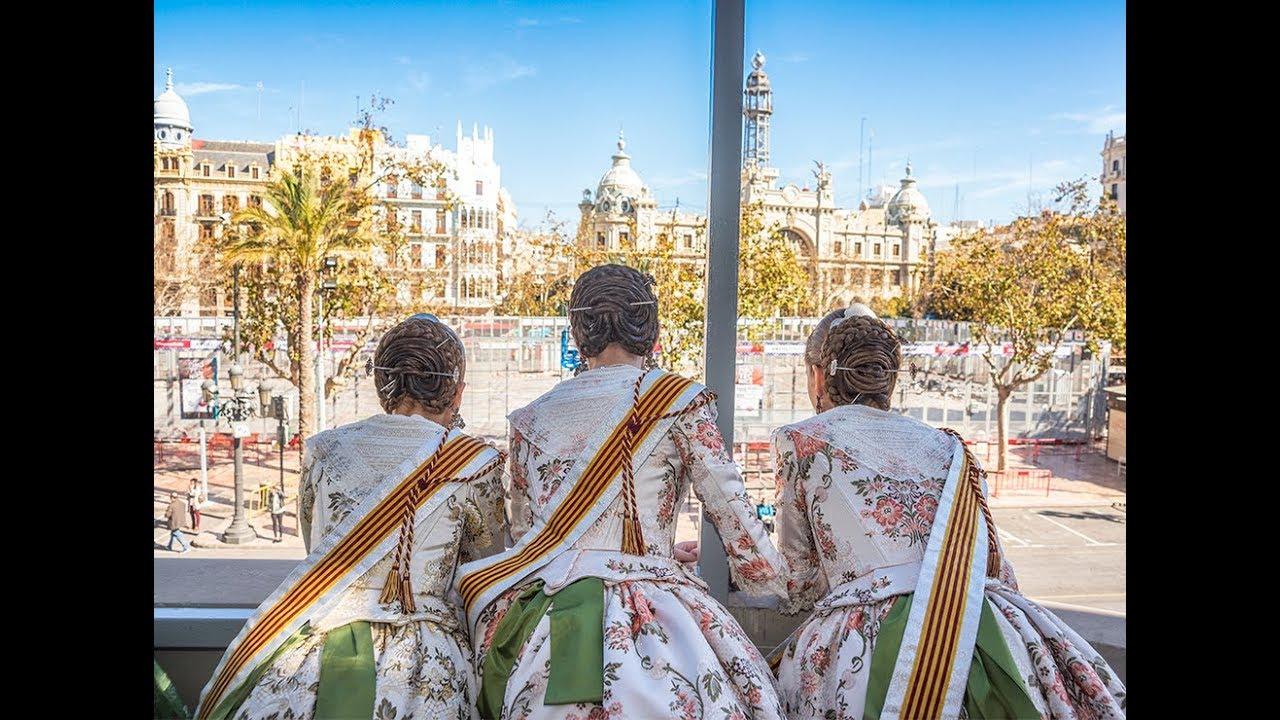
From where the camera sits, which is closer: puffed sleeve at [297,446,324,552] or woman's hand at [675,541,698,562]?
puffed sleeve at [297,446,324,552]

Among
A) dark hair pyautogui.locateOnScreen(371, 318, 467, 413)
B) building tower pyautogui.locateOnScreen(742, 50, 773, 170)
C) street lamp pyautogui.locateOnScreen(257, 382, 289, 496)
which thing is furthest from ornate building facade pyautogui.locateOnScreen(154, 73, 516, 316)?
street lamp pyautogui.locateOnScreen(257, 382, 289, 496)

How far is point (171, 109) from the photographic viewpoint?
3.39 m

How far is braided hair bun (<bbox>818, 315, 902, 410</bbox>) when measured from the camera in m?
1.84

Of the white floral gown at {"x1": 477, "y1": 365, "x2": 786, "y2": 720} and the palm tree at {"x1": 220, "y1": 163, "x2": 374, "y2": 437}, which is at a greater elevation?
the palm tree at {"x1": 220, "y1": 163, "x2": 374, "y2": 437}

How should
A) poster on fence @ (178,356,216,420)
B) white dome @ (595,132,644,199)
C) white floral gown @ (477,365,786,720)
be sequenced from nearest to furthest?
1. white floral gown @ (477,365,786,720)
2. white dome @ (595,132,644,199)
3. poster on fence @ (178,356,216,420)

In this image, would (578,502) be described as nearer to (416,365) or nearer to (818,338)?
(416,365)

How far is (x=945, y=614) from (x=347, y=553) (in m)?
1.04

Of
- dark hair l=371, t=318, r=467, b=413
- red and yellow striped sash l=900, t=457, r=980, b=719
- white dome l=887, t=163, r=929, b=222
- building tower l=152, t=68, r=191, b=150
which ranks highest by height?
white dome l=887, t=163, r=929, b=222

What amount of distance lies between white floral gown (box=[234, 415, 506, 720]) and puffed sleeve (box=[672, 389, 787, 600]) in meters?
0.37

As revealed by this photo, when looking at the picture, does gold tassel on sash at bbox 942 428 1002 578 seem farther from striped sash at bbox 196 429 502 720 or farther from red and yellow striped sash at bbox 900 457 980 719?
striped sash at bbox 196 429 502 720

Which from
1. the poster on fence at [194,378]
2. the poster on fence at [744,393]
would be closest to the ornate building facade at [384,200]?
the poster on fence at [744,393]

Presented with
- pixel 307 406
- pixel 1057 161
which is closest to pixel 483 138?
pixel 307 406

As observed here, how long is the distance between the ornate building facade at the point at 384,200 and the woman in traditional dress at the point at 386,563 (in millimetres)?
1808
